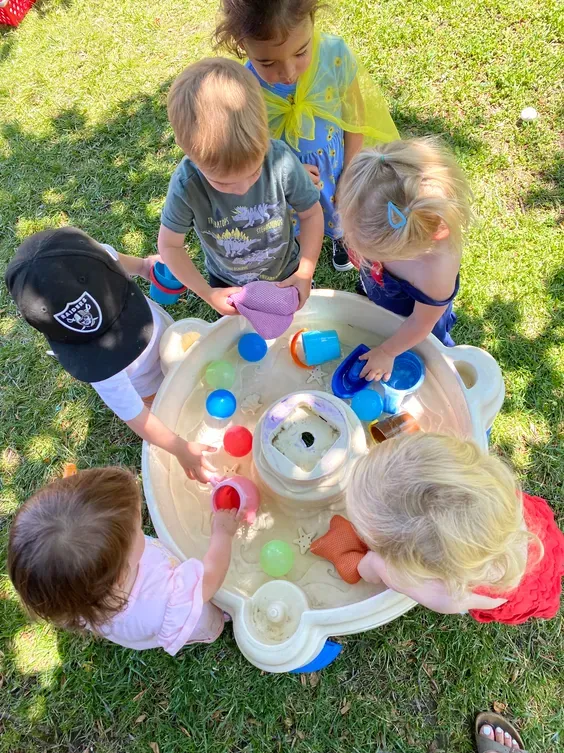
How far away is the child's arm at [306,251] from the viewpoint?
6.17 ft

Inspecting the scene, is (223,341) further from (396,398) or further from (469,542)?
(469,542)

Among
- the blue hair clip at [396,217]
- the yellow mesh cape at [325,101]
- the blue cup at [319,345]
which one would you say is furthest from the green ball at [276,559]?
the yellow mesh cape at [325,101]

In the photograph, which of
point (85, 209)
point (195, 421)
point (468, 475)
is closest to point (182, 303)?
point (195, 421)

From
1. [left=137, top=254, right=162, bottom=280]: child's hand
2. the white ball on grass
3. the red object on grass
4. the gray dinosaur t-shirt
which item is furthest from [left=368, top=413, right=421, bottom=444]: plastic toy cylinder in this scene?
the red object on grass

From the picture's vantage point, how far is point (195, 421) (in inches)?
85.1

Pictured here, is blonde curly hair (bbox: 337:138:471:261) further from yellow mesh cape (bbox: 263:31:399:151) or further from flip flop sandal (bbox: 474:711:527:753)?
flip flop sandal (bbox: 474:711:527:753)

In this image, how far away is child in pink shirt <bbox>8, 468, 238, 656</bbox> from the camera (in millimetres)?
1170

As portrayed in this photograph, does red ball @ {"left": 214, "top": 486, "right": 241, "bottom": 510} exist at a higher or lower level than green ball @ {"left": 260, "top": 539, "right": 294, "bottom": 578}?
higher

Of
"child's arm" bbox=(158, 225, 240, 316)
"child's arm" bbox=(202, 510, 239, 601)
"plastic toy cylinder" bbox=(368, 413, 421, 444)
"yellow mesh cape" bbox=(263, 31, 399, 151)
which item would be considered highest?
"yellow mesh cape" bbox=(263, 31, 399, 151)

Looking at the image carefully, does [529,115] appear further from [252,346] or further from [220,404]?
[220,404]

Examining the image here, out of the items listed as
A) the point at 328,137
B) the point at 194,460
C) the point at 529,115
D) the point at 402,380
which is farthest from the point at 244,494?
the point at 529,115

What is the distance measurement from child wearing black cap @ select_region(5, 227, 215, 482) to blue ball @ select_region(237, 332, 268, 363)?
0.52m

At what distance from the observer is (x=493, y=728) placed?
1.79 meters

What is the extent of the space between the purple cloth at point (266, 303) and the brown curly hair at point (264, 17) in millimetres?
753
